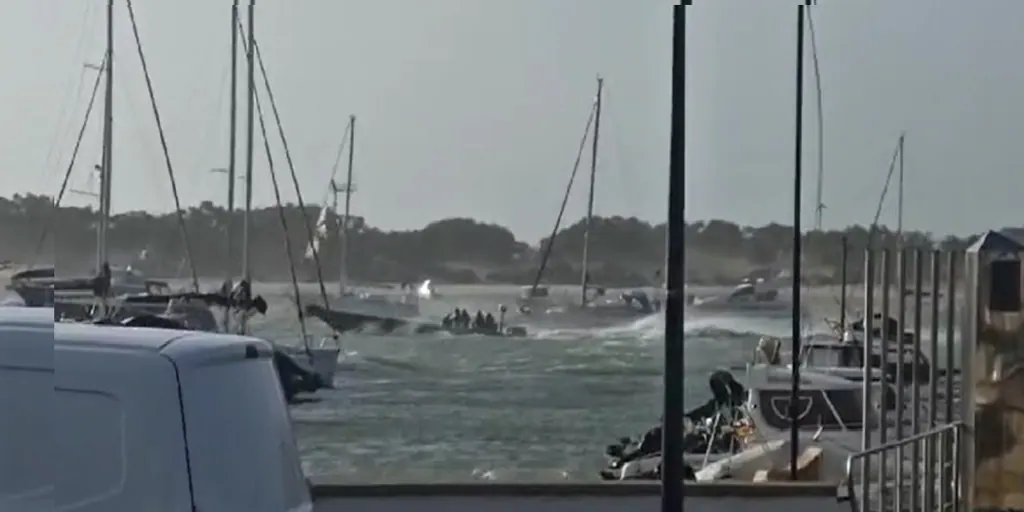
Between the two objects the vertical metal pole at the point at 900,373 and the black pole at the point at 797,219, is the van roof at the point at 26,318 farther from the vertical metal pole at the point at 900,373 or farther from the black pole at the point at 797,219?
the black pole at the point at 797,219

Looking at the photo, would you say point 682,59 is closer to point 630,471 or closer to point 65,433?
point 65,433

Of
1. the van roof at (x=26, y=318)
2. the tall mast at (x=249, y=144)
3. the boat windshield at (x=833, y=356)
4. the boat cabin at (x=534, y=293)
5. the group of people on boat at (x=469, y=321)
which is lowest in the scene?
the boat windshield at (x=833, y=356)

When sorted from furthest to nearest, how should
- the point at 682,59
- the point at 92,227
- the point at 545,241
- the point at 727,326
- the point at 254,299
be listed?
the point at 545,241
the point at 727,326
the point at 254,299
the point at 92,227
the point at 682,59

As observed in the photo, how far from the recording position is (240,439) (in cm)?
418

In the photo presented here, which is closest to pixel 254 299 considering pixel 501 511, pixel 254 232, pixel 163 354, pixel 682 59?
pixel 254 232

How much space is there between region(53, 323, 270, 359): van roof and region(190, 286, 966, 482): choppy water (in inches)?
722

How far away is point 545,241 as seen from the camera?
96.3ft

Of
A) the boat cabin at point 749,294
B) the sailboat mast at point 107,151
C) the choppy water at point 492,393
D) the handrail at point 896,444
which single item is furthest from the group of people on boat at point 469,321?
the handrail at point 896,444

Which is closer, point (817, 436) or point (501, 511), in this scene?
point (501, 511)

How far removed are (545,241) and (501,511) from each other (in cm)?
1849

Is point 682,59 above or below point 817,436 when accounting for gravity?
above

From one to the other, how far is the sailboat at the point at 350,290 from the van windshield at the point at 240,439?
24.9 metres

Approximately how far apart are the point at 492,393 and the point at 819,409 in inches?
521

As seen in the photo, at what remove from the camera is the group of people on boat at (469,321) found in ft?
116
